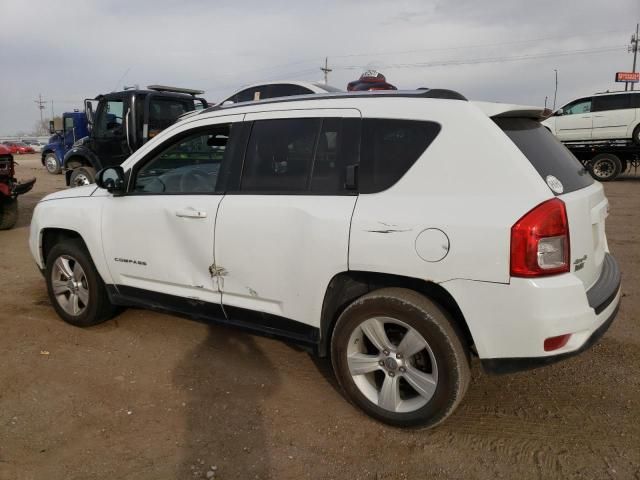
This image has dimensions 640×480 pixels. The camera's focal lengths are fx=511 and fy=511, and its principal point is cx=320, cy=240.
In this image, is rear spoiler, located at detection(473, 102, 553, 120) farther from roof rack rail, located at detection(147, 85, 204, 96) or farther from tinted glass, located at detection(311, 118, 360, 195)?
roof rack rail, located at detection(147, 85, 204, 96)

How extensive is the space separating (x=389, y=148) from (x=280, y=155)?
2.41 ft

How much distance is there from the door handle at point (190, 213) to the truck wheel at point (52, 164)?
18.5 m

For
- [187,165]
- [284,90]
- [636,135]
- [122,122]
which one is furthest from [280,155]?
[636,135]

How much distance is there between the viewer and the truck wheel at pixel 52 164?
19562mm

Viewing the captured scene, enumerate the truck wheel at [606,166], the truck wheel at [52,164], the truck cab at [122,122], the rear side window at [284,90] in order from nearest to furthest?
the rear side window at [284,90]
the truck cab at [122,122]
the truck wheel at [606,166]
the truck wheel at [52,164]

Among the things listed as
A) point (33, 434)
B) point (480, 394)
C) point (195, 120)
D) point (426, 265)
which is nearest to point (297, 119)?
point (195, 120)

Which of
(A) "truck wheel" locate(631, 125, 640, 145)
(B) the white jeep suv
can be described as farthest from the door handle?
(A) "truck wheel" locate(631, 125, 640, 145)

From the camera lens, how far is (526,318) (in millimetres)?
2406

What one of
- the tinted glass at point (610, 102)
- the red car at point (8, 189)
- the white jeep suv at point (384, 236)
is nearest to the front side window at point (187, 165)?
the white jeep suv at point (384, 236)

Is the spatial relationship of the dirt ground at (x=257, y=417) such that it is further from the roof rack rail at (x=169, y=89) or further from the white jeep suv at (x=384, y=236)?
the roof rack rail at (x=169, y=89)

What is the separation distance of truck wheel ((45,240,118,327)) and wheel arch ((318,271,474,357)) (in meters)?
2.09

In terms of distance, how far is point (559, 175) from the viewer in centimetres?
270

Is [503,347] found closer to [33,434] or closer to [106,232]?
[33,434]

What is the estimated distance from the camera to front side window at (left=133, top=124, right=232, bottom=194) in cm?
349
